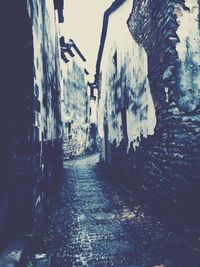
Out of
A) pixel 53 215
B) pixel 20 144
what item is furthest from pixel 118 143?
pixel 20 144

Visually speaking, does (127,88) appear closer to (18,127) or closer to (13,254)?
(18,127)

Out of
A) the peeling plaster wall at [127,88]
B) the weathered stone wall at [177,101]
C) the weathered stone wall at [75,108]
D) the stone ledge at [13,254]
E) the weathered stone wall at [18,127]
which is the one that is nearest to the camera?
the stone ledge at [13,254]

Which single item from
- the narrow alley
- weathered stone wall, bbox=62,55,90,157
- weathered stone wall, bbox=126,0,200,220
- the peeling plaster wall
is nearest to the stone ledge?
the narrow alley

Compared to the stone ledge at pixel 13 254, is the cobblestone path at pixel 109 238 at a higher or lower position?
lower

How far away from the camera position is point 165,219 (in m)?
4.84

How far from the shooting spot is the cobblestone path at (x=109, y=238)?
11.4 ft

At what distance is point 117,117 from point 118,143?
33.3 inches

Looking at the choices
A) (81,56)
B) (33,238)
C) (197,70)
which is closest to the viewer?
(33,238)

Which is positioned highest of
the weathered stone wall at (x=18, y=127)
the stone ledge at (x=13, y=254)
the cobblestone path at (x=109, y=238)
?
the weathered stone wall at (x=18, y=127)

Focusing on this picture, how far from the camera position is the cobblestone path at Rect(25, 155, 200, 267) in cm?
348

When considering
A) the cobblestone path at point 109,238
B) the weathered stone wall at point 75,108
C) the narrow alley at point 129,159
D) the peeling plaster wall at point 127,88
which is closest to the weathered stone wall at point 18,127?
the narrow alley at point 129,159

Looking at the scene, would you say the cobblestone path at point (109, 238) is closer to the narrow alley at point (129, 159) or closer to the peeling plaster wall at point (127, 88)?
the narrow alley at point (129, 159)

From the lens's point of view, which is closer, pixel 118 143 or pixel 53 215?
pixel 53 215

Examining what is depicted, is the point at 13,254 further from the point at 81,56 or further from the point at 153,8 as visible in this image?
the point at 81,56
